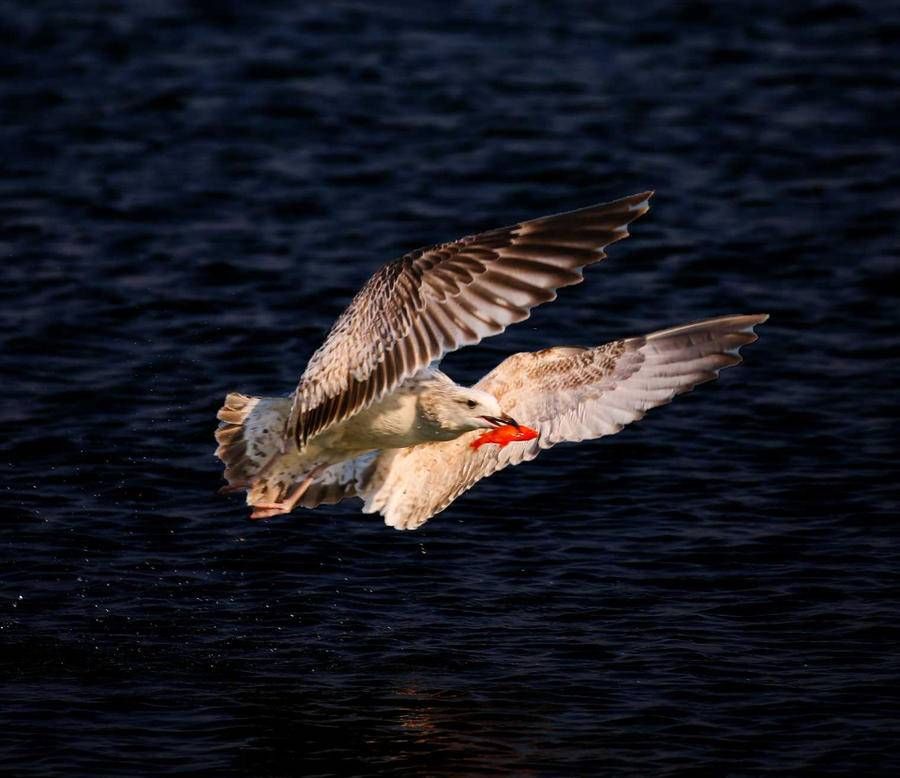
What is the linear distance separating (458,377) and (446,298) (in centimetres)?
469

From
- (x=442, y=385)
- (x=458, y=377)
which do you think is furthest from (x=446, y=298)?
(x=458, y=377)

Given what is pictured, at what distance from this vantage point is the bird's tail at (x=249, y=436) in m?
8.15

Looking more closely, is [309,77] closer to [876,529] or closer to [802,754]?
[876,529]

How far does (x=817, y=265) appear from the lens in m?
13.9

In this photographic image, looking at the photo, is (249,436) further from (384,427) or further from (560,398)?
(560,398)

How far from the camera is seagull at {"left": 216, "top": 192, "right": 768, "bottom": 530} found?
7.05 metres

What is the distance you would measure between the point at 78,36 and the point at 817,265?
29.5 ft

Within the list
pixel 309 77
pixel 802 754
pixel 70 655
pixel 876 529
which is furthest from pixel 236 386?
pixel 309 77

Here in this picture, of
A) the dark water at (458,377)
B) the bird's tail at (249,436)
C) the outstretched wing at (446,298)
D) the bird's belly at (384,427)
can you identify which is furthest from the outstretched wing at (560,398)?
the outstretched wing at (446,298)

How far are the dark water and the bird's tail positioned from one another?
0.89 meters

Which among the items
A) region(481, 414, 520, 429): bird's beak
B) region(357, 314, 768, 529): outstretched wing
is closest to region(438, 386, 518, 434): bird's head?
region(481, 414, 520, 429): bird's beak

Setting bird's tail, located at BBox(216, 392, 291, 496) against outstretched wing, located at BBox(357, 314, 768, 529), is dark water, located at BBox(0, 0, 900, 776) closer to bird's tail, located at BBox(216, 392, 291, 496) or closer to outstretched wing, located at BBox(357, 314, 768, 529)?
outstretched wing, located at BBox(357, 314, 768, 529)

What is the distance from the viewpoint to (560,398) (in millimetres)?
8562

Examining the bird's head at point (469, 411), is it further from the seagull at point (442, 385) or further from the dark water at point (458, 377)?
the dark water at point (458, 377)
